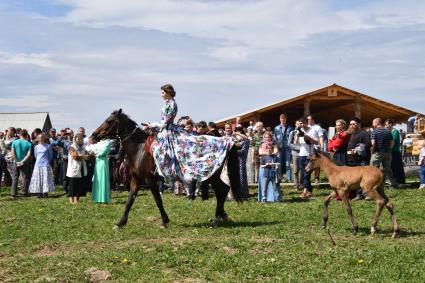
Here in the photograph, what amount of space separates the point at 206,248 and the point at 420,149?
10.5 m

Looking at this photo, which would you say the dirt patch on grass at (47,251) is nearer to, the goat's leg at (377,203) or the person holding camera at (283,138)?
the goat's leg at (377,203)

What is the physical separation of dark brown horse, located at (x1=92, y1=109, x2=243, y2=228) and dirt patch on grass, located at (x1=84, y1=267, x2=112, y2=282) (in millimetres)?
3592

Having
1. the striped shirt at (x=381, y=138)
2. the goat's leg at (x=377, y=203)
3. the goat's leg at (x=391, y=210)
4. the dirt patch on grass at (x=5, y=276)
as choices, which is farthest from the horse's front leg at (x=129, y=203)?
the striped shirt at (x=381, y=138)

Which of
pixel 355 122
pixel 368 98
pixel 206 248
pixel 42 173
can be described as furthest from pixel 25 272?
pixel 368 98

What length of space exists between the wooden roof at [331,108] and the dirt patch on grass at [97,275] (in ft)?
64.4

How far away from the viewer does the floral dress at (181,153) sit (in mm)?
11805

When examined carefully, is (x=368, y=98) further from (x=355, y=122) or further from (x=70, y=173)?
(x=70, y=173)

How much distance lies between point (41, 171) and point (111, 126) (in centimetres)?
752

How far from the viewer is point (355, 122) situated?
51.1 ft

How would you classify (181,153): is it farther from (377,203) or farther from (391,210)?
(391,210)

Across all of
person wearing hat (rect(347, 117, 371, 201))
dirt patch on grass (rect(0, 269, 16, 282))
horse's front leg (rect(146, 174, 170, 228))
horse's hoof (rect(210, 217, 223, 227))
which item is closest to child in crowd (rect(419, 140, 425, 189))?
person wearing hat (rect(347, 117, 371, 201))

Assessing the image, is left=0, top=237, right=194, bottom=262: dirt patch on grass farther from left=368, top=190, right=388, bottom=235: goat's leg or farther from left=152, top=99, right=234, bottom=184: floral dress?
left=368, top=190, right=388, bottom=235: goat's leg

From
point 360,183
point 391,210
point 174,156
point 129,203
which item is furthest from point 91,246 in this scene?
point 391,210

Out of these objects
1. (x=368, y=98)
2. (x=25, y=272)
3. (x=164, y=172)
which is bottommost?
(x=25, y=272)
